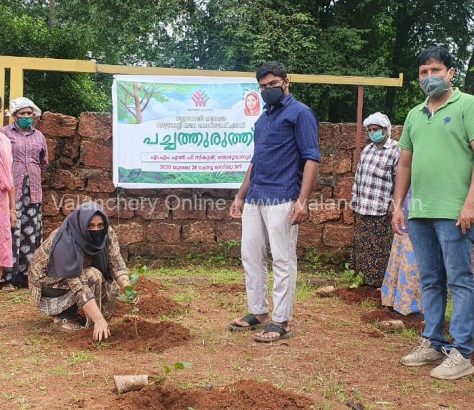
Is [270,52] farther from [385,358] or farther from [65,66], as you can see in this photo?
[385,358]

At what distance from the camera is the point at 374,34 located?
1535cm

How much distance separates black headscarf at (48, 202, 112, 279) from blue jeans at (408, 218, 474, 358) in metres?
2.08

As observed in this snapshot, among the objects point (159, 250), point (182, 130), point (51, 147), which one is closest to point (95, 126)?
point (51, 147)

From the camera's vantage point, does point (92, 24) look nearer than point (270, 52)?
No

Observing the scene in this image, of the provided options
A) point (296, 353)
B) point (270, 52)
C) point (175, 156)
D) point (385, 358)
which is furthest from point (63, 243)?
point (270, 52)

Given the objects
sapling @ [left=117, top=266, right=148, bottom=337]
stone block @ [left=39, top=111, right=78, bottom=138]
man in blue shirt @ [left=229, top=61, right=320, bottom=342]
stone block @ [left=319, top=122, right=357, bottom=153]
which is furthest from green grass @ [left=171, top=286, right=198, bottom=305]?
stone block @ [left=319, top=122, right=357, bottom=153]

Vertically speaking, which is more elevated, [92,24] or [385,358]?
[92,24]

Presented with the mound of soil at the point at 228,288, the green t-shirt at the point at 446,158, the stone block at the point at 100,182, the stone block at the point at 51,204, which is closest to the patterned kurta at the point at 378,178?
the mound of soil at the point at 228,288

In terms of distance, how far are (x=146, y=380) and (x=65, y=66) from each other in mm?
4466

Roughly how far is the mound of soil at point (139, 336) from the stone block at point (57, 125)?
3162 mm

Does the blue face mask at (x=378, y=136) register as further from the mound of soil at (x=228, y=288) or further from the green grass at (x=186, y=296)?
the green grass at (x=186, y=296)

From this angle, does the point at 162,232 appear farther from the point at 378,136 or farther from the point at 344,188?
the point at 378,136

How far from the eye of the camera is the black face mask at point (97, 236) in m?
4.32

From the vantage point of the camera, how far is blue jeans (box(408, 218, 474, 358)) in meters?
3.66
